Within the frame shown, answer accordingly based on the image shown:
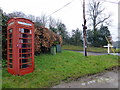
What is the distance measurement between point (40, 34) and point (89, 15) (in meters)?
20.1

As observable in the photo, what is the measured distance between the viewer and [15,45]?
352 centimetres

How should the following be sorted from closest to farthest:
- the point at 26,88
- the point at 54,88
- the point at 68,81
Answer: the point at 26,88 < the point at 54,88 < the point at 68,81

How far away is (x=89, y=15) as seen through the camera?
76.3 ft

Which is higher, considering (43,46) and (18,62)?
(43,46)

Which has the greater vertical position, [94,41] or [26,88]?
[94,41]

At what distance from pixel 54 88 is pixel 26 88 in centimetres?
84

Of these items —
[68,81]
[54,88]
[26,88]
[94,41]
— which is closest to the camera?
[26,88]

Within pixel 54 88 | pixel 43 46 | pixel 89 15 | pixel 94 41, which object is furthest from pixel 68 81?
pixel 89 15

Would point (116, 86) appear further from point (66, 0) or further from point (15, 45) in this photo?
point (66, 0)

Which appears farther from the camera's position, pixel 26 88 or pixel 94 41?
pixel 94 41

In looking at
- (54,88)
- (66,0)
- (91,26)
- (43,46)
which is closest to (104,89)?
(54,88)

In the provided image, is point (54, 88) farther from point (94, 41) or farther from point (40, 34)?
point (94, 41)

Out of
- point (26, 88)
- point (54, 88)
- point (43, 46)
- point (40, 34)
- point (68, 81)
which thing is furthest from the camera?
point (43, 46)

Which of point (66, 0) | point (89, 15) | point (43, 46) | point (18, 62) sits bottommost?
point (18, 62)
